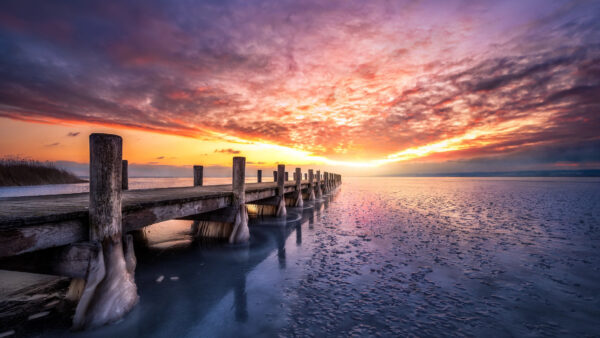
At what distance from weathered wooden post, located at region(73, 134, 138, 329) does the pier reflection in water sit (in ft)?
0.92

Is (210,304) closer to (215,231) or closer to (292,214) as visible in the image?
(215,231)

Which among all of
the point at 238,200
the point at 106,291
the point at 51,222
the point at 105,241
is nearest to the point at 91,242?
the point at 105,241

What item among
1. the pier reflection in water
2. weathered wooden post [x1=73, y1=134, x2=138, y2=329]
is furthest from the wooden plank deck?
the pier reflection in water

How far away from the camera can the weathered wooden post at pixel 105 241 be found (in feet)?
12.5

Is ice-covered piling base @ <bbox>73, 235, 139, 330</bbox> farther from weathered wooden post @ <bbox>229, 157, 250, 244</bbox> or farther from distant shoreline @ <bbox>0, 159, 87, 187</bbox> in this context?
distant shoreline @ <bbox>0, 159, 87, 187</bbox>

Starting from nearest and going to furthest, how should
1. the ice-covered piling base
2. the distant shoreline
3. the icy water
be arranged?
the ice-covered piling base < the icy water < the distant shoreline

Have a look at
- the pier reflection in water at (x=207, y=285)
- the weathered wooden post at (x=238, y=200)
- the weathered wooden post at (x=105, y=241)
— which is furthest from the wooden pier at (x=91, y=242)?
the weathered wooden post at (x=238, y=200)

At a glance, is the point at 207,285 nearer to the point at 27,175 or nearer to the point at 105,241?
the point at 105,241

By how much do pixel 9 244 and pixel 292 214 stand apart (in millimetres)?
13374

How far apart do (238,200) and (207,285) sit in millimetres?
3380

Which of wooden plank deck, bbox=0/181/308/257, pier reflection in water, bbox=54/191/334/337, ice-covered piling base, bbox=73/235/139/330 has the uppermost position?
wooden plank deck, bbox=0/181/308/257

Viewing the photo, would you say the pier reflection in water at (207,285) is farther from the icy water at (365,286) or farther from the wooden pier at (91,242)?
the wooden pier at (91,242)

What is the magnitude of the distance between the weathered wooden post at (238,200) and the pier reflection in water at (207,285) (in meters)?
0.43

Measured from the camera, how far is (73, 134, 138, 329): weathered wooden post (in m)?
3.80
